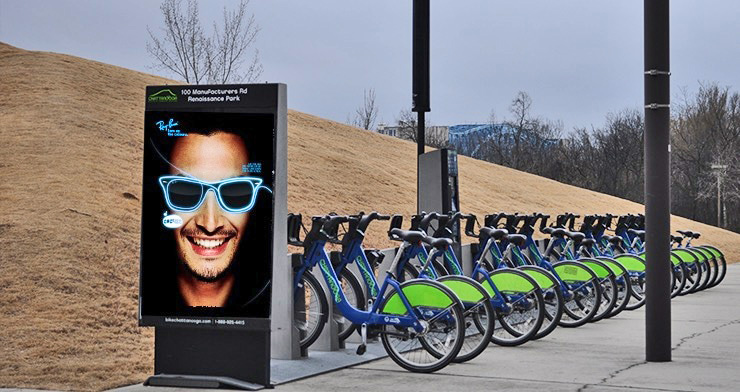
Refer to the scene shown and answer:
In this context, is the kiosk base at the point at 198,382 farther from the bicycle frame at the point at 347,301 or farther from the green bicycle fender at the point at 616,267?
the green bicycle fender at the point at 616,267

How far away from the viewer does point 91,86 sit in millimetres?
32219

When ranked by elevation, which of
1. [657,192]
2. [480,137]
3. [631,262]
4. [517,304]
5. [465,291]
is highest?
[480,137]

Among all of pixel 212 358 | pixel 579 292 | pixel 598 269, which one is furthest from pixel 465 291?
pixel 598 269

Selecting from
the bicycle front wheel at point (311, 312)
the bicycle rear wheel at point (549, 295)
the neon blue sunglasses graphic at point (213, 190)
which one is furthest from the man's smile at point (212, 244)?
the bicycle rear wheel at point (549, 295)

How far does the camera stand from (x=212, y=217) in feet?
27.4

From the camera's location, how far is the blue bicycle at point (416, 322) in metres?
9.12

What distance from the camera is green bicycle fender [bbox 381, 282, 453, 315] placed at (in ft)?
30.0

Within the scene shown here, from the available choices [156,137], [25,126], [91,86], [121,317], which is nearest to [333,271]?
[156,137]

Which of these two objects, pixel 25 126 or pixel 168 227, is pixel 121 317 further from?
pixel 25 126

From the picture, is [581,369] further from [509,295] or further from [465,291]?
[509,295]

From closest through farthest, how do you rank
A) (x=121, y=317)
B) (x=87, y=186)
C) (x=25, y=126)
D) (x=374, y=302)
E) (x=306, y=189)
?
(x=374, y=302) < (x=121, y=317) < (x=87, y=186) < (x=25, y=126) < (x=306, y=189)

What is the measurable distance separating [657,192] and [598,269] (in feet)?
9.97

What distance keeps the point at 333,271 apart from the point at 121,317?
4480mm

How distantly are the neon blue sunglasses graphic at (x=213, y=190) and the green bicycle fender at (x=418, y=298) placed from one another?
65.4 inches
